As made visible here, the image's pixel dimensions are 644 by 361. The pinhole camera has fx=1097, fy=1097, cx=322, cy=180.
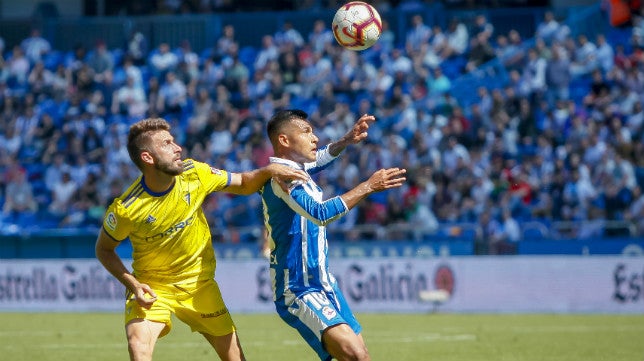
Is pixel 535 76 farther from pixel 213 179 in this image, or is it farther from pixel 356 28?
pixel 213 179

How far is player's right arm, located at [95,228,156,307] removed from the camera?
25.5 feet

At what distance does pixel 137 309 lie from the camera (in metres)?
7.94

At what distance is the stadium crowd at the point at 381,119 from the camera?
21375 mm

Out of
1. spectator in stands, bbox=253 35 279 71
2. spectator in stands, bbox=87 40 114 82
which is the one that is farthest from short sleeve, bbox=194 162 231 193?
spectator in stands, bbox=87 40 114 82

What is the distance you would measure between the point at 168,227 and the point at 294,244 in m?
1.02

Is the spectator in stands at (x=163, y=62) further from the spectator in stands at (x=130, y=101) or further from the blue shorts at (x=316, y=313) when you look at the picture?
the blue shorts at (x=316, y=313)

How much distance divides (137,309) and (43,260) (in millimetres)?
13395

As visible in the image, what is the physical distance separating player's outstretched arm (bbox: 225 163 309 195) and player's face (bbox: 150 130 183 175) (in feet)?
1.58

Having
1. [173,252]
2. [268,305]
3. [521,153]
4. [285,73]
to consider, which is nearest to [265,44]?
[285,73]

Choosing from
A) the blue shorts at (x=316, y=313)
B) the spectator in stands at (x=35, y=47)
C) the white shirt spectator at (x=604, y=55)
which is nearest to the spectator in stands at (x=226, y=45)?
the spectator in stands at (x=35, y=47)

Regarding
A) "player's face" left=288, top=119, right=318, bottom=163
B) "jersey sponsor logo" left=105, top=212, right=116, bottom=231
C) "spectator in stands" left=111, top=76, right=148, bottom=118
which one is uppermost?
"spectator in stands" left=111, top=76, right=148, bottom=118

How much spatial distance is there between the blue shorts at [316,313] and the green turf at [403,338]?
4488mm

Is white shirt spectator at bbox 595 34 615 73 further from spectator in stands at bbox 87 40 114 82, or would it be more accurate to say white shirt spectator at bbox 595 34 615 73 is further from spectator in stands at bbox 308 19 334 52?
spectator in stands at bbox 87 40 114 82

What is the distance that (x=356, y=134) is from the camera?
27.5 ft
